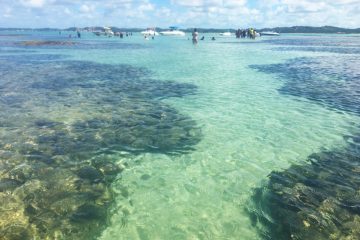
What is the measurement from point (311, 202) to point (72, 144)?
9405 mm

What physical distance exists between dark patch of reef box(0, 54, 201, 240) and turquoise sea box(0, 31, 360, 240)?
2.0 inches

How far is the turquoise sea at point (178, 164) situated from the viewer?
340 inches

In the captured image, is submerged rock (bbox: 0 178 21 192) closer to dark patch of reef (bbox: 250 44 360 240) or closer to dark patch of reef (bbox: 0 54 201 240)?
dark patch of reef (bbox: 0 54 201 240)

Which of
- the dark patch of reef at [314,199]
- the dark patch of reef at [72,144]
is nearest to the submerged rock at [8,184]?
the dark patch of reef at [72,144]

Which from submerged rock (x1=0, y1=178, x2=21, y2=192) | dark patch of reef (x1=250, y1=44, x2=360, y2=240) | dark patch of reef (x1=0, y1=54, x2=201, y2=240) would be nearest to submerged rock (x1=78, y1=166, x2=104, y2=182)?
dark patch of reef (x1=0, y1=54, x2=201, y2=240)

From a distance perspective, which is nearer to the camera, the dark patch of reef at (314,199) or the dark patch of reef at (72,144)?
the dark patch of reef at (314,199)

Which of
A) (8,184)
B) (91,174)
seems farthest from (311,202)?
(8,184)

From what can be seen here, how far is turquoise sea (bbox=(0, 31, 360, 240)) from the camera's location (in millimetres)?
8633

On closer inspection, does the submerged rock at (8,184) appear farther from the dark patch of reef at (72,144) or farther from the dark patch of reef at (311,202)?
the dark patch of reef at (311,202)

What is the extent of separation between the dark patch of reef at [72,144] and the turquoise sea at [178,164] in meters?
0.05

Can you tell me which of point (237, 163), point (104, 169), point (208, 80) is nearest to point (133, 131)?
point (104, 169)

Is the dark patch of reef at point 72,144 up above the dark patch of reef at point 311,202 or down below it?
above

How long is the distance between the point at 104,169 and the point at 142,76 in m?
21.0

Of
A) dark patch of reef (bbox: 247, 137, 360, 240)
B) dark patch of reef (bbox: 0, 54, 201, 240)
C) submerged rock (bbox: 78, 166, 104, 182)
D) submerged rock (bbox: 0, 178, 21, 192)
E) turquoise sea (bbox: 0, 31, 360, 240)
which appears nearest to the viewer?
dark patch of reef (bbox: 247, 137, 360, 240)
